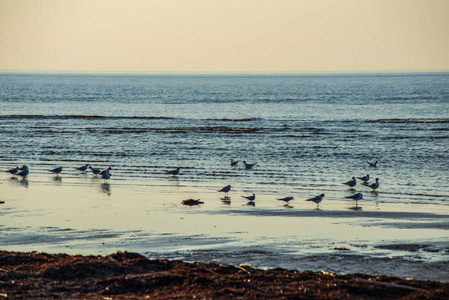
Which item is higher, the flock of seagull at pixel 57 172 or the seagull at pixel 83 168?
the flock of seagull at pixel 57 172

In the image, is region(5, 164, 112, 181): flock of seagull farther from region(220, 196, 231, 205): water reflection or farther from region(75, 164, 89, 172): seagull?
region(220, 196, 231, 205): water reflection

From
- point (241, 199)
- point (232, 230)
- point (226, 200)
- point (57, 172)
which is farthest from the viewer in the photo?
point (57, 172)

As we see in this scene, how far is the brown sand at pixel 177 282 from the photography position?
25.8 ft

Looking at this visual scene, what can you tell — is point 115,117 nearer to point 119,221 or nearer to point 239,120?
point 239,120

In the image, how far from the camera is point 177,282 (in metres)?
8.45

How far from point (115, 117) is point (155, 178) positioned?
39.2 m

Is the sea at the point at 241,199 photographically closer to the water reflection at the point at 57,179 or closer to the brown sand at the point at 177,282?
the water reflection at the point at 57,179

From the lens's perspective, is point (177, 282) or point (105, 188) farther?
point (105, 188)

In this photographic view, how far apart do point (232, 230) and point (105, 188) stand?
27.6 ft

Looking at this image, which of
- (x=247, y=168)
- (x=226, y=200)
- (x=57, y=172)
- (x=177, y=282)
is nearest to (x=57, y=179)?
(x=57, y=172)

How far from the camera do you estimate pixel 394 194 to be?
19.8 metres

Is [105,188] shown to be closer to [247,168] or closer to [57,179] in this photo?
[57,179]

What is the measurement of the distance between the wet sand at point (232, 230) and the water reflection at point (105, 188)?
0.58 ft

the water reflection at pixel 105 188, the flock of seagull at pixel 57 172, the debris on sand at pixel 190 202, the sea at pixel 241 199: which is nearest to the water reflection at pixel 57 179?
the sea at pixel 241 199
